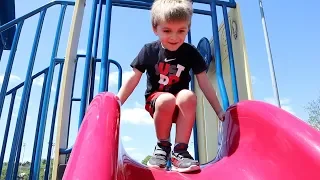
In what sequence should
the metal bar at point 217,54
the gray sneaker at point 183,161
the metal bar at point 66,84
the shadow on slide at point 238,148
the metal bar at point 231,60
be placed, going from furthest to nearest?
the metal bar at point 231,60 < the metal bar at point 217,54 < the metal bar at point 66,84 < the gray sneaker at point 183,161 < the shadow on slide at point 238,148

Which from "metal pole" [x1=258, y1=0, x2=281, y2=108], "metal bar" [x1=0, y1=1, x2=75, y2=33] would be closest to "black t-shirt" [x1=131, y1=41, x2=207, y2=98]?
"metal bar" [x1=0, y1=1, x2=75, y2=33]

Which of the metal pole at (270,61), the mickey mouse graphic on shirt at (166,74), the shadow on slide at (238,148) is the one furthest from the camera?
the metal pole at (270,61)

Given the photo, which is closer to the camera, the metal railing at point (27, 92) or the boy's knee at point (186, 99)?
the boy's knee at point (186, 99)

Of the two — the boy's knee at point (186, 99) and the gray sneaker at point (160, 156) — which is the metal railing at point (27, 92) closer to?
the gray sneaker at point (160, 156)

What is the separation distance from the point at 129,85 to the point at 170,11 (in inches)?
16.9

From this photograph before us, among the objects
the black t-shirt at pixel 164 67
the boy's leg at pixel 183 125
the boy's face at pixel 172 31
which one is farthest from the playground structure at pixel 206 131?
the boy's face at pixel 172 31

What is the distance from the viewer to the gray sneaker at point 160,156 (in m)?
1.28

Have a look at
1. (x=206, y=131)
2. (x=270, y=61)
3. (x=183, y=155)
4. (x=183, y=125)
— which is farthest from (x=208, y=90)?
(x=270, y=61)

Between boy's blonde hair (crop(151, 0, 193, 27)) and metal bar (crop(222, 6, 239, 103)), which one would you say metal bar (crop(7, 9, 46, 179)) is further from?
metal bar (crop(222, 6, 239, 103))

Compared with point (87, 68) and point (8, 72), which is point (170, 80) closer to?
point (87, 68)

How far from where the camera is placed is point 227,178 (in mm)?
1191

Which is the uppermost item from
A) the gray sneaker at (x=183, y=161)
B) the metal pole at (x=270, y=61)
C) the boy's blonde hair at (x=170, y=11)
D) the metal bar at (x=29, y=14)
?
the metal pole at (x=270, y=61)

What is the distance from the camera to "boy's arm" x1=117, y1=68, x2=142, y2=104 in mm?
1532

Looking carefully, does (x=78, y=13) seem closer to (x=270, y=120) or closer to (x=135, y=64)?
(x=135, y=64)
